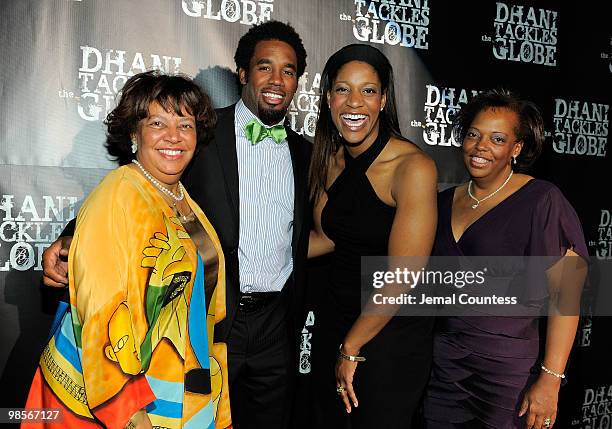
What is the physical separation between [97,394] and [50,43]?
1.62m

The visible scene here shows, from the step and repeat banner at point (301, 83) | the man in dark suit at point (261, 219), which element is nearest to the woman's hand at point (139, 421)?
the man in dark suit at point (261, 219)

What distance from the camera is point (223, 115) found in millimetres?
2326

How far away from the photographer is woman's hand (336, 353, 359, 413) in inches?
84.3

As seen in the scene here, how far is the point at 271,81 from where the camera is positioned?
2.34 metres

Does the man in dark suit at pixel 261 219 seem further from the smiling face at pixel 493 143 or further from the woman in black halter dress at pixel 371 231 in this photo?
the smiling face at pixel 493 143

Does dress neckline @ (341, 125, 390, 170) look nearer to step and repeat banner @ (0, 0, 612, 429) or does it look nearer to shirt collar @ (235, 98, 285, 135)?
shirt collar @ (235, 98, 285, 135)

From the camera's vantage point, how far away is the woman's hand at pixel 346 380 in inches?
84.3

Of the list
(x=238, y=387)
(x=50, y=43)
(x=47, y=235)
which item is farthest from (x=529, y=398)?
(x=50, y=43)

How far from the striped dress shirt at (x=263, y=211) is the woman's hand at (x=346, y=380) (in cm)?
39

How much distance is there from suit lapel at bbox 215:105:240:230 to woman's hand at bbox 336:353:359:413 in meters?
0.64

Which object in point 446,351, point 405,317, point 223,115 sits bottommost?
point 446,351

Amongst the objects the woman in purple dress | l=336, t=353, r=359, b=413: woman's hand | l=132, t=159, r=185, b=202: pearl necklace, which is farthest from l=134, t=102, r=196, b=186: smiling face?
the woman in purple dress

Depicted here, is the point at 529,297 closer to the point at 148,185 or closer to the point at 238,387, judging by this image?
the point at 238,387

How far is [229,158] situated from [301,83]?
858 millimetres
